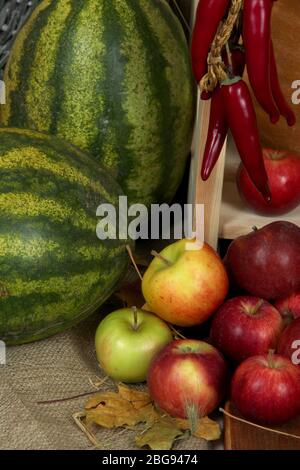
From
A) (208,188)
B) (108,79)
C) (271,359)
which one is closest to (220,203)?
(208,188)

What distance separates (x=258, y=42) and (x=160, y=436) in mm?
607

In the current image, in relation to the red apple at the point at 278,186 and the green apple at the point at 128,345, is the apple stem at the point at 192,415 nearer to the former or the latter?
the green apple at the point at 128,345

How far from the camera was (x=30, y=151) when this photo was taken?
1446 millimetres

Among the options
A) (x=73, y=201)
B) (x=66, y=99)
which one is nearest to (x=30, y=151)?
(x=73, y=201)

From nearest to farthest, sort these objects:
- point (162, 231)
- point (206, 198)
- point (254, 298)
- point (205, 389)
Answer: point (205, 389) → point (254, 298) → point (206, 198) → point (162, 231)

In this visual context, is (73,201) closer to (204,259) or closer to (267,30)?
(204,259)

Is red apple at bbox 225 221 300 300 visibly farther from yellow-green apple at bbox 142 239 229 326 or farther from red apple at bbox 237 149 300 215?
red apple at bbox 237 149 300 215

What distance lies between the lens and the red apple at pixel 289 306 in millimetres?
1460

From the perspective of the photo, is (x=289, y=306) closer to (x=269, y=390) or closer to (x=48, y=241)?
(x=269, y=390)

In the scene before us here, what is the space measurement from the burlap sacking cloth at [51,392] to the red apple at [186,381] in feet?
0.18

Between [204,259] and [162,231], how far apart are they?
1.36 feet

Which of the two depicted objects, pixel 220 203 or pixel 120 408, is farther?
pixel 220 203

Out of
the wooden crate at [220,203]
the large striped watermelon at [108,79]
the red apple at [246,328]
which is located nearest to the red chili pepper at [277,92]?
the wooden crate at [220,203]

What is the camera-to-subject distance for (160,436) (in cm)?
130
